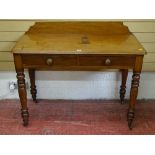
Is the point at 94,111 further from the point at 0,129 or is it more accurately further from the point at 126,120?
the point at 0,129

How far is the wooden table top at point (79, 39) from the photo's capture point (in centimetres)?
158

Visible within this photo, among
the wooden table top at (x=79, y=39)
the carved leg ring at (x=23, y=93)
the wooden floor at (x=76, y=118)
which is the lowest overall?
the wooden floor at (x=76, y=118)

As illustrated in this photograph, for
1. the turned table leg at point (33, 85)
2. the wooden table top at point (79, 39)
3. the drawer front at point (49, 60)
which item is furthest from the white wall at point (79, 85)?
the drawer front at point (49, 60)

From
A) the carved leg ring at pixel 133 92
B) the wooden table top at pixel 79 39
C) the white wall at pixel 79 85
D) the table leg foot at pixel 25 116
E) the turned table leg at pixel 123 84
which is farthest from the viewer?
the white wall at pixel 79 85

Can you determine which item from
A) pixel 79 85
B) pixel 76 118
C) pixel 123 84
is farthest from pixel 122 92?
pixel 76 118

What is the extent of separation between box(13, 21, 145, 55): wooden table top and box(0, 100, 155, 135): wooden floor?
69 centimetres

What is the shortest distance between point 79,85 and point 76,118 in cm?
37

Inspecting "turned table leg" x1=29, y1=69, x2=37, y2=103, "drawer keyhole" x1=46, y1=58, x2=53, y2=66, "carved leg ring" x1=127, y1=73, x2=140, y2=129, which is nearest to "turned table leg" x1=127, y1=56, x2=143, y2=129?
"carved leg ring" x1=127, y1=73, x2=140, y2=129

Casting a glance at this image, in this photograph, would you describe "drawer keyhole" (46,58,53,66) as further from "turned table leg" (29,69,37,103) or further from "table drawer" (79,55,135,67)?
"turned table leg" (29,69,37,103)

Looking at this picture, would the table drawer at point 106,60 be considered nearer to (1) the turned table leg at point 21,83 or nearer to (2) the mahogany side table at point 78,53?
(2) the mahogany side table at point 78,53

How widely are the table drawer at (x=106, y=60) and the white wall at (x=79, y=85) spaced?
65 centimetres

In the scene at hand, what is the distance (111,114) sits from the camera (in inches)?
85.4

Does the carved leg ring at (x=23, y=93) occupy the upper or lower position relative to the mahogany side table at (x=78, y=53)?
lower
